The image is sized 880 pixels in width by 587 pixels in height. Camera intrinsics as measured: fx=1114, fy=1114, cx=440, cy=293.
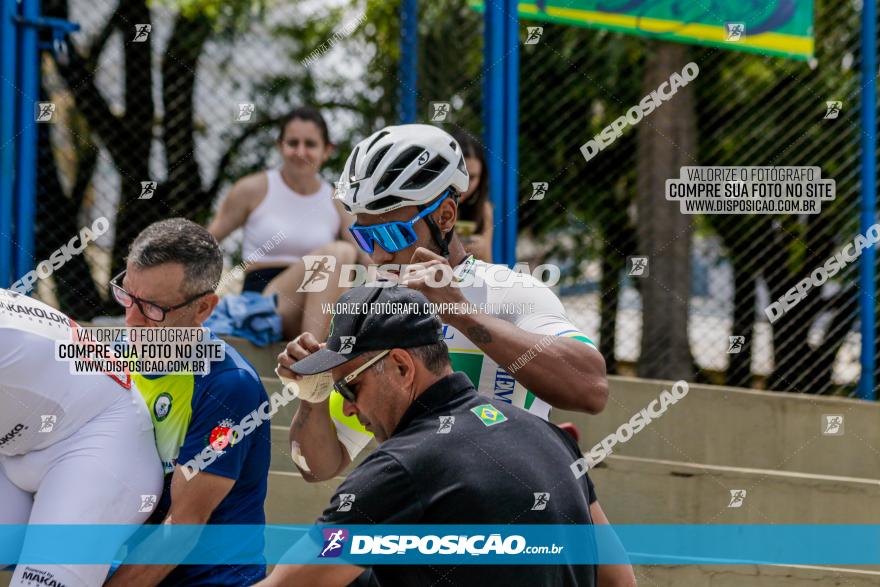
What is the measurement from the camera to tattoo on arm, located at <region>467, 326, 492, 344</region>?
9.05 ft

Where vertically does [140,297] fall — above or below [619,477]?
above

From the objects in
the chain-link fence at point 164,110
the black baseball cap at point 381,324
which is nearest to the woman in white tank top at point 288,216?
the chain-link fence at point 164,110

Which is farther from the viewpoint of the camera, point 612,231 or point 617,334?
point 612,231

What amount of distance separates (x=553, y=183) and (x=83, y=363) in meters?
5.21

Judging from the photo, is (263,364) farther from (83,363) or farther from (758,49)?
(758,49)

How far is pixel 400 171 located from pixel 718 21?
165 inches

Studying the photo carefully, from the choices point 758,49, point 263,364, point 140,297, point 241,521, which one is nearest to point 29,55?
point 263,364

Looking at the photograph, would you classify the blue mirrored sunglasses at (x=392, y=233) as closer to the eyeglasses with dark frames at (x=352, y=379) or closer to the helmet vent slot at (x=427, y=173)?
the helmet vent slot at (x=427, y=173)

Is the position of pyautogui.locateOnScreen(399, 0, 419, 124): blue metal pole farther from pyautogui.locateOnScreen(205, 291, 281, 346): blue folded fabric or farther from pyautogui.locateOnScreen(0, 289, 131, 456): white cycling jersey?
pyautogui.locateOnScreen(0, 289, 131, 456): white cycling jersey

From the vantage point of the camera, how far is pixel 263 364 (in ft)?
18.6

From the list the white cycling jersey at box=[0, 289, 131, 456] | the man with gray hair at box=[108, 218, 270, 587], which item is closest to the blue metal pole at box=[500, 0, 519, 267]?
the man with gray hair at box=[108, 218, 270, 587]

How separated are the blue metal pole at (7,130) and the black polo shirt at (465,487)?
373 centimetres

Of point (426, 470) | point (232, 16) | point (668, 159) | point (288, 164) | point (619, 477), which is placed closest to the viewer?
point (426, 470)

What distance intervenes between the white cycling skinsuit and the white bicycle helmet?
846 millimetres
